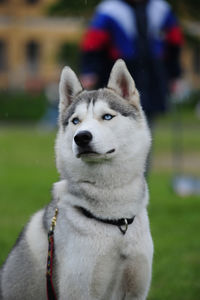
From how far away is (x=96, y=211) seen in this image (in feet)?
13.5

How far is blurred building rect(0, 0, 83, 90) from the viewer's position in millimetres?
51344

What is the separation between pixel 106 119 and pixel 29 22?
164 feet

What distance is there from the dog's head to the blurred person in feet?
9.80

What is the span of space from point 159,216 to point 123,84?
4488mm

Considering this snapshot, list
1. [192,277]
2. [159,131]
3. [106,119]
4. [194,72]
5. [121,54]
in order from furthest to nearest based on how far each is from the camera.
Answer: [194,72], [159,131], [121,54], [192,277], [106,119]

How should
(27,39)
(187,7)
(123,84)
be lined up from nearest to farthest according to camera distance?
(123,84)
(187,7)
(27,39)

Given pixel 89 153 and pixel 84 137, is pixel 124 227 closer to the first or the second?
pixel 89 153

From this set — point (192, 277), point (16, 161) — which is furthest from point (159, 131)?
point (192, 277)

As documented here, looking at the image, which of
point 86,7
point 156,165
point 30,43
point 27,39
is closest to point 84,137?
point 156,165

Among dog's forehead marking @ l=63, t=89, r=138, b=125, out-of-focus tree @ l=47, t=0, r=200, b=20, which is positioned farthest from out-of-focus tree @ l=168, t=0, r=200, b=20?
dog's forehead marking @ l=63, t=89, r=138, b=125

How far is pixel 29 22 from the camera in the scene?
5272cm

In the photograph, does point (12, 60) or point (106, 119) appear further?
point (12, 60)

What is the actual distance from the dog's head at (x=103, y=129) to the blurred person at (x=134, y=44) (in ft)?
9.80

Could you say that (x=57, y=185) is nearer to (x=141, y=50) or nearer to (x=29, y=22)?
(x=141, y=50)
